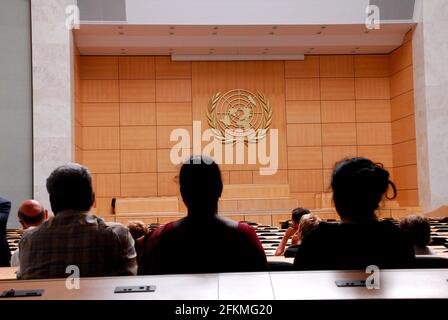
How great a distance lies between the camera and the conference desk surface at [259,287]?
4.98 ft

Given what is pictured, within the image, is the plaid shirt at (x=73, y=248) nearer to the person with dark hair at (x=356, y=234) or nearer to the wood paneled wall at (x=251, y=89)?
the person with dark hair at (x=356, y=234)

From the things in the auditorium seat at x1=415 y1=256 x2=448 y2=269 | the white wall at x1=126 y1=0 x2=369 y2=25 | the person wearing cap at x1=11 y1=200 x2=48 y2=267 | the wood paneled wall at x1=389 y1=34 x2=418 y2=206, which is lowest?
the auditorium seat at x1=415 y1=256 x2=448 y2=269

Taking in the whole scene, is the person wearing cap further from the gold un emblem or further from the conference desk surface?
the gold un emblem

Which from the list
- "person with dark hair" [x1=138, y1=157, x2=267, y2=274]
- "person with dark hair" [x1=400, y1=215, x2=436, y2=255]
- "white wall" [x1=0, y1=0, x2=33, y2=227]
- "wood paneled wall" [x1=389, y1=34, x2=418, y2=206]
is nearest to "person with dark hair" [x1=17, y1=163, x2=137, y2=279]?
"person with dark hair" [x1=138, y1=157, x2=267, y2=274]

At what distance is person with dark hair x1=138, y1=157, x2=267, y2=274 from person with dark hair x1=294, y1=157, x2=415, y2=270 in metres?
0.22

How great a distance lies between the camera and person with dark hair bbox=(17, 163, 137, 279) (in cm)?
248

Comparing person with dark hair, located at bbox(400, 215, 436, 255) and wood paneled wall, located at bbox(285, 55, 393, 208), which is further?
wood paneled wall, located at bbox(285, 55, 393, 208)

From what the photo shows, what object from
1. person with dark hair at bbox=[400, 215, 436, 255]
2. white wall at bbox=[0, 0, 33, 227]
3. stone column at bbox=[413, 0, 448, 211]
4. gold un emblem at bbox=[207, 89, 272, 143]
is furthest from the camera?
gold un emblem at bbox=[207, 89, 272, 143]

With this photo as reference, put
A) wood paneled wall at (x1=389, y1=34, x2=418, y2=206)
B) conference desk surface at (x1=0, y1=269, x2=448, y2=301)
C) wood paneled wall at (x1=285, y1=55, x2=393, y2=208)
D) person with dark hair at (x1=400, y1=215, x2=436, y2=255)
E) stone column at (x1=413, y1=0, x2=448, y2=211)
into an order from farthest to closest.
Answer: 1. wood paneled wall at (x1=285, y1=55, x2=393, y2=208)
2. wood paneled wall at (x1=389, y1=34, x2=418, y2=206)
3. stone column at (x1=413, y1=0, x2=448, y2=211)
4. person with dark hair at (x1=400, y1=215, x2=436, y2=255)
5. conference desk surface at (x1=0, y1=269, x2=448, y2=301)

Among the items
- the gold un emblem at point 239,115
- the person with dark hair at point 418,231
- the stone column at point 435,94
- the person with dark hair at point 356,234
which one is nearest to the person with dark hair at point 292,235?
the person with dark hair at point 418,231

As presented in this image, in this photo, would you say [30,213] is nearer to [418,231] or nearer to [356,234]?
[356,234]

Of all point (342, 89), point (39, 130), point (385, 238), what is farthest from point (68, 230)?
point (342, 89)

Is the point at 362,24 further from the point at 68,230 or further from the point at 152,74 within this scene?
the point at 68,230

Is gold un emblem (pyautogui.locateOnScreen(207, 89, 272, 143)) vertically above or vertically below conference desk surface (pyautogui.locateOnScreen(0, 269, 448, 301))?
above
